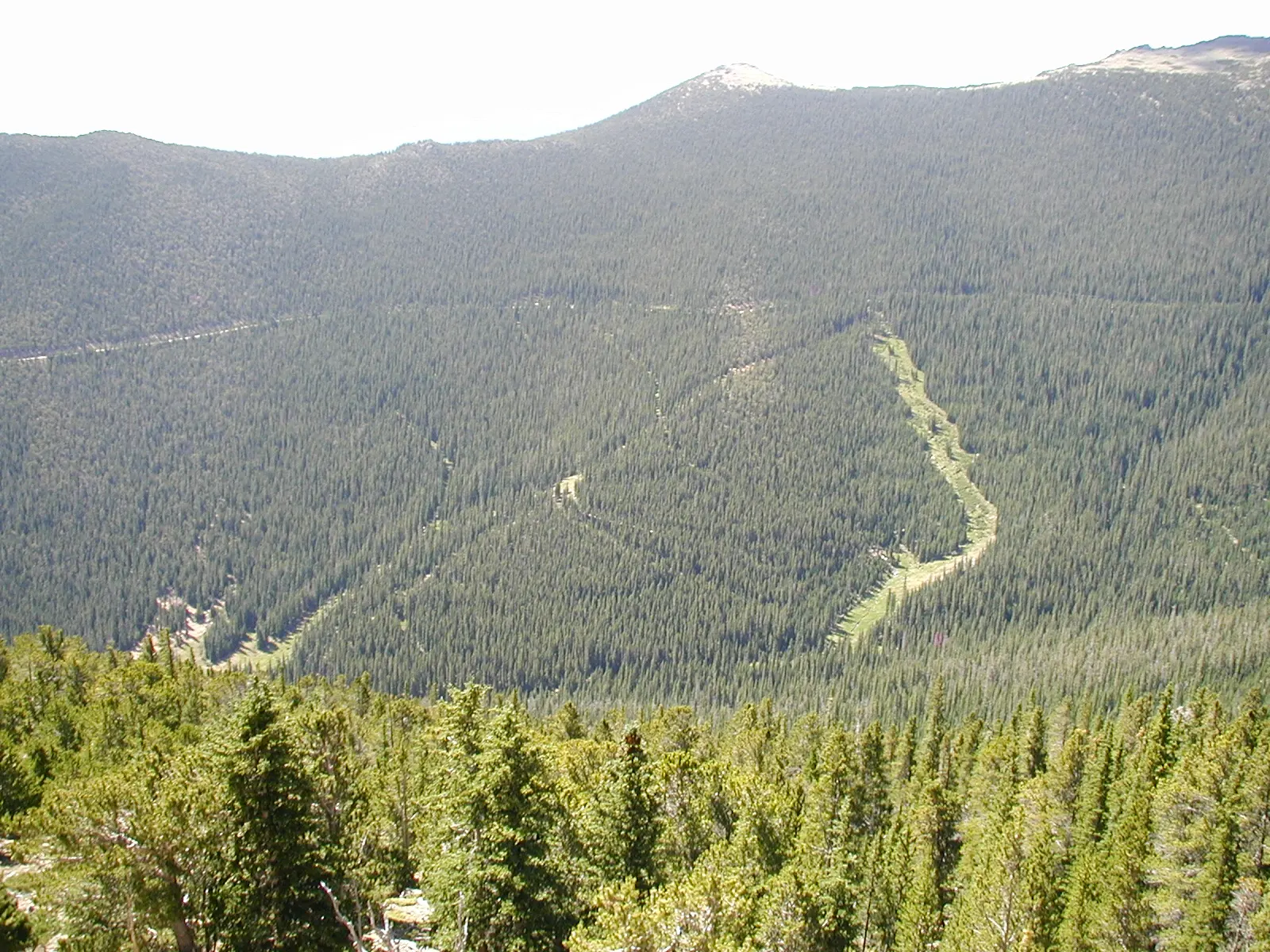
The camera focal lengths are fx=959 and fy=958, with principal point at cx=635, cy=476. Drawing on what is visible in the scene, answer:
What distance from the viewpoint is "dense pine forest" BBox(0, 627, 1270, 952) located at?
31297mm

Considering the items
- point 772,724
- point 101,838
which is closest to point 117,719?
point 101,838

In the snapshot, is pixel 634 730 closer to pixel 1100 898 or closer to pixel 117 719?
pixel 1100 898

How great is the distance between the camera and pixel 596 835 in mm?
41438

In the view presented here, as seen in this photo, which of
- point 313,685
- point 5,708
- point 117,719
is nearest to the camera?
point 117,719

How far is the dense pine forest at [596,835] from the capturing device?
3130cm

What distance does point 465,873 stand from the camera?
3372 centimetres

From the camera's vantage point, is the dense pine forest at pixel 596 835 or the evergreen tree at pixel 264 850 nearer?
the evergreen tree at pixel 264 850

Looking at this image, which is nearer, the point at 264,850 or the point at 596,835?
the point at 264,850

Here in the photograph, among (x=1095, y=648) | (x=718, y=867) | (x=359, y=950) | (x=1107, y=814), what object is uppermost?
(x=359, y=950)

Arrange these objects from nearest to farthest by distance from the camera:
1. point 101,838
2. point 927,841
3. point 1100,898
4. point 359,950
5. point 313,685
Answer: point 359,950
point 101,838
point 1100,898
point 927,841
point 313,685

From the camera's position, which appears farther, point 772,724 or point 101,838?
point 772,724

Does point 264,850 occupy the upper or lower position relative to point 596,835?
upper

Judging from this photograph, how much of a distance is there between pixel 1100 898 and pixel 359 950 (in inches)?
1694

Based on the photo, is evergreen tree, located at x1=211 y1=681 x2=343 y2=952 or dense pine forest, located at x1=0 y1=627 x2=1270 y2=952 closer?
evergreen tree, located at x1=211 y1=681 x2=343 y2=952
